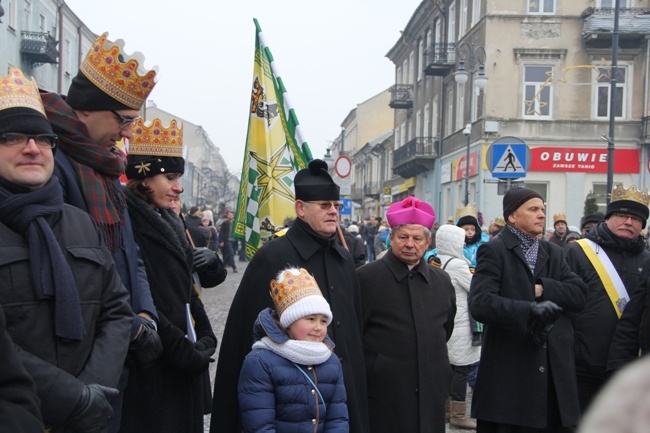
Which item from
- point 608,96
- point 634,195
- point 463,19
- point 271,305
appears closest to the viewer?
point 271,305

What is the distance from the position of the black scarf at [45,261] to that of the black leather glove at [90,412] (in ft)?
0.70

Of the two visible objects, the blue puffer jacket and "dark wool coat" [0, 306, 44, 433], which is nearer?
"dark wool coat" [0, 306, 44, 433]

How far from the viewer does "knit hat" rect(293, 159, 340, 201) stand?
439 cm

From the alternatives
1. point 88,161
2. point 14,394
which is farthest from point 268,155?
point 14,394

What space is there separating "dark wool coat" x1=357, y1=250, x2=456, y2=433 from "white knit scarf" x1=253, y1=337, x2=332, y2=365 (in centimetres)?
84

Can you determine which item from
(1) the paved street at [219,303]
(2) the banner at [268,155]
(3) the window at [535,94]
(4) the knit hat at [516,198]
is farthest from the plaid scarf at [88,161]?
(3) the window at [535,94]

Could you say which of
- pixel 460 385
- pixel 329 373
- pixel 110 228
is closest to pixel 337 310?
pixel 329 373

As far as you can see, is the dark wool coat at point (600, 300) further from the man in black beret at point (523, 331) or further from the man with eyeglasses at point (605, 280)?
the man in black beret at point (523, 331)

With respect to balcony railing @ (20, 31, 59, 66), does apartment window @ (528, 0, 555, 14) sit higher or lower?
higher

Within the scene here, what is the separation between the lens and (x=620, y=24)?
27.2 metres

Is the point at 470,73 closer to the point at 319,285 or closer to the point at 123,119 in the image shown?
the point at 319,285

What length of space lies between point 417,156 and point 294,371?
3592 cm

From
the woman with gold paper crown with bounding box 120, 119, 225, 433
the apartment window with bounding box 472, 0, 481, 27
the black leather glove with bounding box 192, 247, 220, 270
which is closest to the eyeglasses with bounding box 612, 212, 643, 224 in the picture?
the black leather glove with bounding box 192, 247, 220, 270

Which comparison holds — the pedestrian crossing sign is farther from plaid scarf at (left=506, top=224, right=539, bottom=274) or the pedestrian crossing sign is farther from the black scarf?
the black scarf
